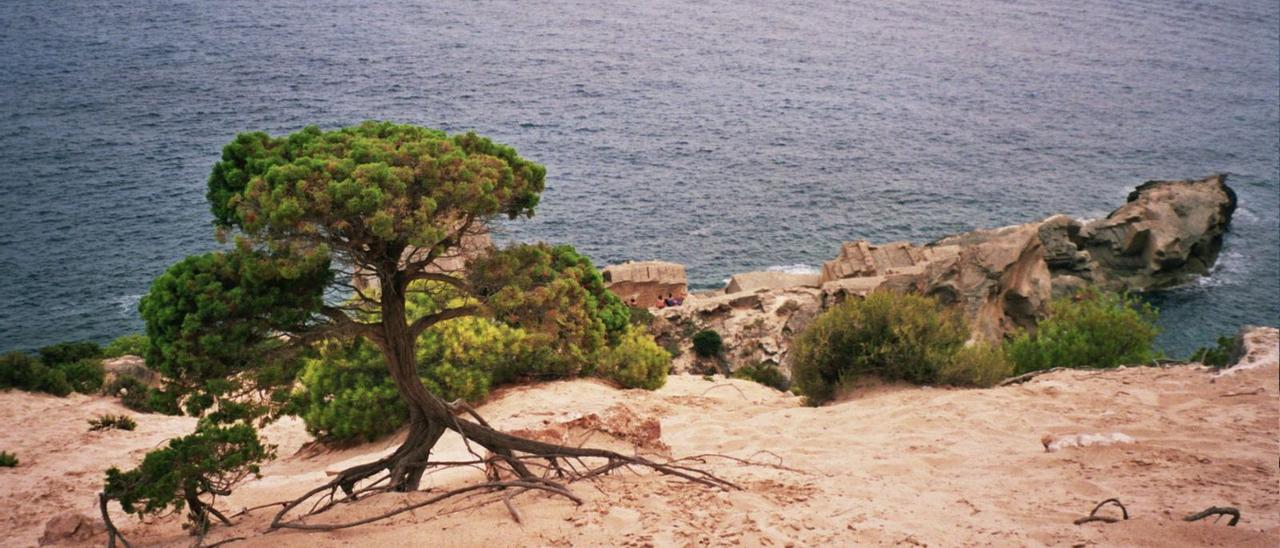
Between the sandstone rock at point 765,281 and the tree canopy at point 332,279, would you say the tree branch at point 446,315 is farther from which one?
the sandstone rock at point 765,281

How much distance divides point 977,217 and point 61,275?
160ft

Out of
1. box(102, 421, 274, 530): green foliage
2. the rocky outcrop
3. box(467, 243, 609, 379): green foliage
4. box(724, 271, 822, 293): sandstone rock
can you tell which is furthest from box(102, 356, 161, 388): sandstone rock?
box(724, 271, 822, 293): sandstone rock

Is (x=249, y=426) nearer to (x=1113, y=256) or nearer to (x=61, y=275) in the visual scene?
(x=61, y=275)

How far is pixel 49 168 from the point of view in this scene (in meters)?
47.3

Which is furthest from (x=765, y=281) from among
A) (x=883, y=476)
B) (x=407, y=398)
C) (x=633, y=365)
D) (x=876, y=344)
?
(x=407, y=398)

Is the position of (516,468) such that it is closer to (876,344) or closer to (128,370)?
(876,344)

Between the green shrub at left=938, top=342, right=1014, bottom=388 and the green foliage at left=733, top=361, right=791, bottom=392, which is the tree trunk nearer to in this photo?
the green shrub at left=938, top=342, right=1014, bottom=388

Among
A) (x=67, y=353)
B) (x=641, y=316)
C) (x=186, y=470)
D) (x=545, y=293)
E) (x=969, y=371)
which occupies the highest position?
(x=545, y=293)

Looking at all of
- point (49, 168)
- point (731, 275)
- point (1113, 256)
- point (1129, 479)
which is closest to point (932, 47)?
point (1113, 256)

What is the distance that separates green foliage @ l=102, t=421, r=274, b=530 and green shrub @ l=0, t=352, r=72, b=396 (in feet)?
64.6

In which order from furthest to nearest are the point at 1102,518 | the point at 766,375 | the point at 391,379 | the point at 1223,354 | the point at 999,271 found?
the point at 999,271, the point at 766,375, the point at 391,379, the point at 1223,354, the point at 1102,518

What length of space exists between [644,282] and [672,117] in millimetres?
28613

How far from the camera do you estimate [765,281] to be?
152 ft

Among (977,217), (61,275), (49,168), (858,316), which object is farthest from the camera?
(977,217)
